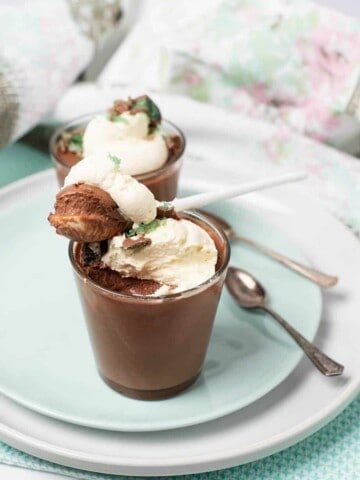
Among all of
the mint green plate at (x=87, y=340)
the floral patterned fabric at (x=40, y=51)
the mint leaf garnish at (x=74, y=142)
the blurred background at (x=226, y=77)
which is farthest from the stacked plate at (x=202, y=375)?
the floral patterned fabric at (x=40, y=51)

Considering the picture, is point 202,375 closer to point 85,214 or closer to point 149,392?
point 149,392

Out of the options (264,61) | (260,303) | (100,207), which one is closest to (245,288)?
(260,303)

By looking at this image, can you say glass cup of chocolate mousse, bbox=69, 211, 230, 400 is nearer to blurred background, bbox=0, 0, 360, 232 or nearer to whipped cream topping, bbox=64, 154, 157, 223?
whipped cream topping, bbox=64, 154, 157, 223

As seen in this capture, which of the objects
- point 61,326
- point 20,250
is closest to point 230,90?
point 20,250

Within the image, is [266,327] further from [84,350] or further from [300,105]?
[300,105]

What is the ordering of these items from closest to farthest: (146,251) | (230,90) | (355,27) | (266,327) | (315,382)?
1. (146,251)
2. (315,382)
3. (266,327)
4. (355,27)
5. (230,90)

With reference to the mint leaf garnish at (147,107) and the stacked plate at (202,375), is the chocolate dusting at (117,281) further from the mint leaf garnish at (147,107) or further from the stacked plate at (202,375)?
the mint leaf garnish at (147,107)
